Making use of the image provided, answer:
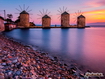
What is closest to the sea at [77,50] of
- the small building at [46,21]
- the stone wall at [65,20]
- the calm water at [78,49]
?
the calm water at [78,49]

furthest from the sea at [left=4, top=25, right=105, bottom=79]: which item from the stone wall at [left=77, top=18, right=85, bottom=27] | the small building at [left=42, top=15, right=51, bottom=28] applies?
the stone wall at [left=77, top=18, right=85, bottom=27]

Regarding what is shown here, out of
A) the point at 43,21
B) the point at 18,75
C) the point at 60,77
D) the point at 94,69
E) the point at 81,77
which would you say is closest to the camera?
the point at 18,75

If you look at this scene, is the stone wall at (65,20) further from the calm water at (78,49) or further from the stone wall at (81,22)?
the calm water at (78,49)

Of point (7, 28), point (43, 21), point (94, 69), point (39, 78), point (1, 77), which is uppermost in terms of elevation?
point (43, 21)

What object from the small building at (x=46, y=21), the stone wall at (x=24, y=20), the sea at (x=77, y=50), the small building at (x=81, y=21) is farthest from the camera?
the small building at (x=81, y=21)

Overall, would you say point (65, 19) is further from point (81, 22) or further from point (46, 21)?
point (81, 22)

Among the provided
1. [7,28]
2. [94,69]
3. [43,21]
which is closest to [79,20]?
[43,21]

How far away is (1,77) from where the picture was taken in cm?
223

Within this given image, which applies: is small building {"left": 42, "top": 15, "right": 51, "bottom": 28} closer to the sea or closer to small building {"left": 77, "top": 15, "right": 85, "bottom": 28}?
small building {"left": 77, "top": 15, "right": 85, "bottom": 28}

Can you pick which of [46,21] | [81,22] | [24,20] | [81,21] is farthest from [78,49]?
[81,22]

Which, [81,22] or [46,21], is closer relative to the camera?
[46,21]

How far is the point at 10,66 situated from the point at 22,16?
5473 cm

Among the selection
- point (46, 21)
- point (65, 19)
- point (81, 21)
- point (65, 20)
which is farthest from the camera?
point (81, 21)

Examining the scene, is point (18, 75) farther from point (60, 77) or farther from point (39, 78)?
point (60, 77)
